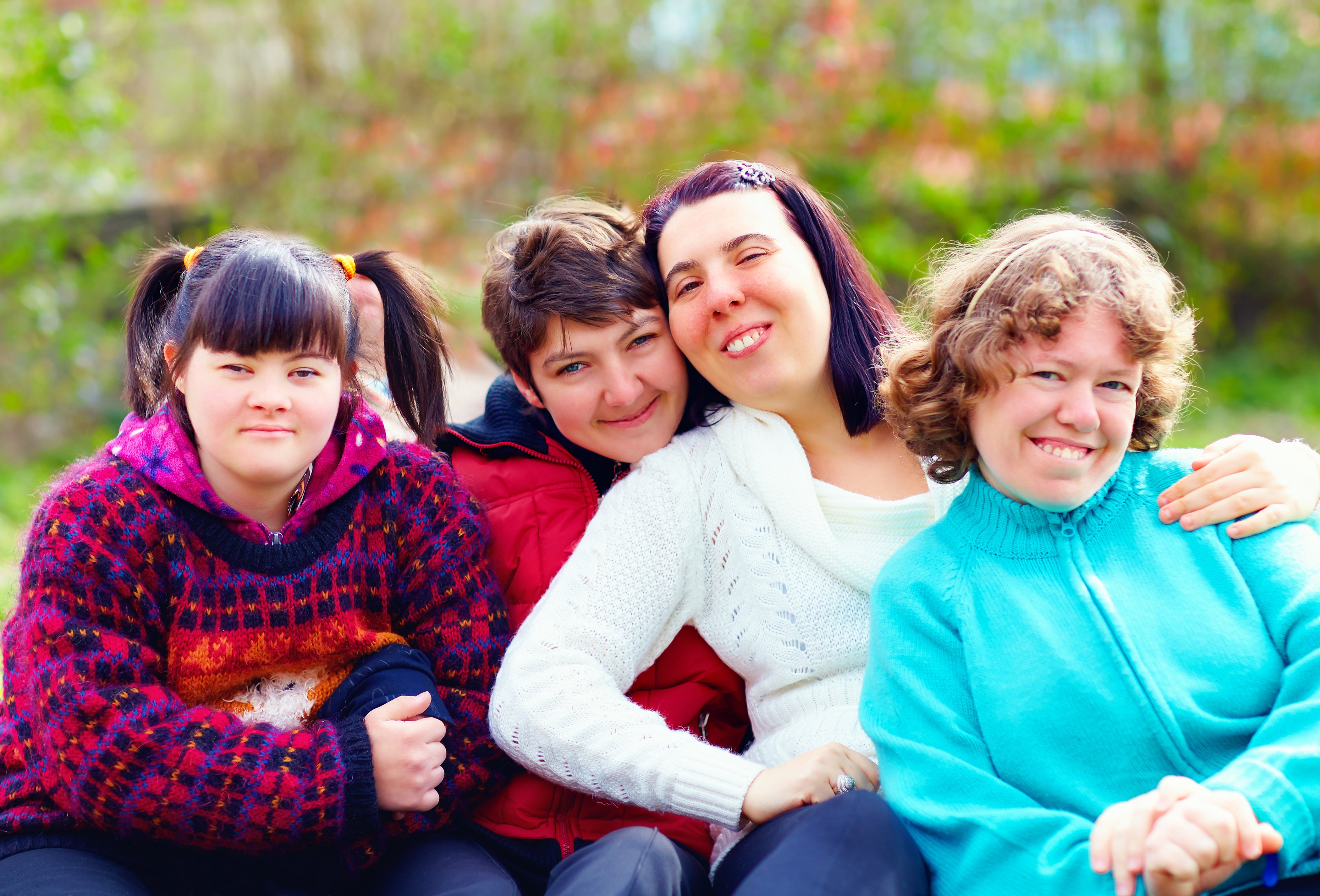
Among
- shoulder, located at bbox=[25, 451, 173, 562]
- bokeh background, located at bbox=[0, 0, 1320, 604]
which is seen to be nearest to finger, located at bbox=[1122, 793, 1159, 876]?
shoulder, located at bbox=[25, 451, 173, 562]

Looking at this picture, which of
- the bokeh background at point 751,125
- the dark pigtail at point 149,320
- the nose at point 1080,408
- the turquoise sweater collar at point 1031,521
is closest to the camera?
the nose at point 1080,408

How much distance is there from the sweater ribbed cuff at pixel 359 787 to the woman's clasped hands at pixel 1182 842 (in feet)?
3.51

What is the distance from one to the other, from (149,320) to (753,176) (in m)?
1.15

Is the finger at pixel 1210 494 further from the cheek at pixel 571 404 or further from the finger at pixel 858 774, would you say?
the cheek at pixel 571 404

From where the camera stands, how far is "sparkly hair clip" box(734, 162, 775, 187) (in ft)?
7.03

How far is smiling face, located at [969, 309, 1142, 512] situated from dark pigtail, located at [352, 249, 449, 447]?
1067mm

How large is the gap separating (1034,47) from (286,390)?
5773 millimetres

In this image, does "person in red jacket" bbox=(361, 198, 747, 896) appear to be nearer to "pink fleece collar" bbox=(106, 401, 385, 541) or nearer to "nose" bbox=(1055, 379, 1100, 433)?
"pink fleece collar" bbox=(106, 401, 385, 541)

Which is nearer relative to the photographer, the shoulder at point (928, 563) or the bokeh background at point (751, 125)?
the shoulder at point (928, 563)

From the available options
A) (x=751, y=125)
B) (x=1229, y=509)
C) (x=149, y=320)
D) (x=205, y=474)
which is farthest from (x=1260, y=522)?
(x=751, y=125)

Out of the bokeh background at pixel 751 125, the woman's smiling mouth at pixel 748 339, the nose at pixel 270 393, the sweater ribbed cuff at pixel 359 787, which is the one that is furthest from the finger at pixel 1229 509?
the bokeh background at pixel 751 125

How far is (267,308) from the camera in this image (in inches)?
74.1

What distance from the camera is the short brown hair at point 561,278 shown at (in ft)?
6.79

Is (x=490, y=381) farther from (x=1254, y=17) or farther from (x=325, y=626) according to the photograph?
(x=1254, y=17)
